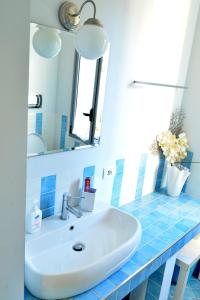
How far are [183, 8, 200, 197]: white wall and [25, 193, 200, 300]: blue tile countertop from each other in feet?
0.54

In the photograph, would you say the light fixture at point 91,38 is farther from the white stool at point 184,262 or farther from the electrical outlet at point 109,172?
the white stool at point 184,262

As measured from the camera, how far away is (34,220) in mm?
1234

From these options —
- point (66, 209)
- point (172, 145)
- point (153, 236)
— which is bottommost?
point (153, 236)

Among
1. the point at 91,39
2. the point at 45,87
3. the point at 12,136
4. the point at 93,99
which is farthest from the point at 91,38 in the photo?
the point at 12,136

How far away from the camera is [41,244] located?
1.21 metres

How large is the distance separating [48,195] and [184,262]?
42.2 inches

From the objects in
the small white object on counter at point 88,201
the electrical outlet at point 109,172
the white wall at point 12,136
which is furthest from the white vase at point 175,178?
the white wall at point 12,136

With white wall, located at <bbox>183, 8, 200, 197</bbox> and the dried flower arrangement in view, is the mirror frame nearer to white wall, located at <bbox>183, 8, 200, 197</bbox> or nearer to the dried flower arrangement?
the dried flower arrangement

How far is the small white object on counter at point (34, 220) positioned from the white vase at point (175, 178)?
120cm

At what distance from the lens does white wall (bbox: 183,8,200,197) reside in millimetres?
2049

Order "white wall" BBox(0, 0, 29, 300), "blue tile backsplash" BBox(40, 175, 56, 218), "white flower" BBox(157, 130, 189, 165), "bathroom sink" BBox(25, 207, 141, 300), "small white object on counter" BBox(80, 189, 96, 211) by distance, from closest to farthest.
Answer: "white wall" BBox(0, 0, 29, 300)
"bathroom sink" BBox(25, 207, 141, 300)
"blue tile backsplash" BBox(40, 175, 56, 218)
"small white object on counter" BBox(80, 189, 96, 211)
"white flower" BBox(157, 130, 189, 165)

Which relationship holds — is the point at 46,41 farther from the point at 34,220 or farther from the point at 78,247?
the point at 78,247

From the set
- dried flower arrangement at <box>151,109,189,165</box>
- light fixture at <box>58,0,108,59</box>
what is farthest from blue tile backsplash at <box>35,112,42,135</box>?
dried flower arrangement at <box>151,109,189,165</box>

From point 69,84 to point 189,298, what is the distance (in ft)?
6.91
